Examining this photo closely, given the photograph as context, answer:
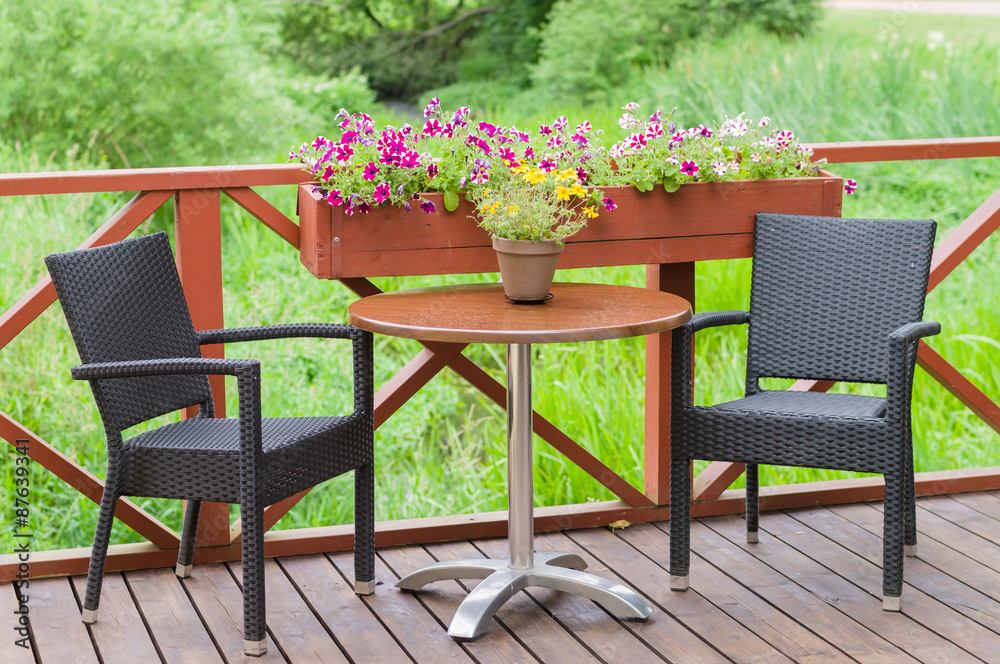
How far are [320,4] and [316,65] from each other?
2.53 ft

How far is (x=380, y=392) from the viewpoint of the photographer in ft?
9.99

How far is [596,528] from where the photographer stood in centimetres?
325

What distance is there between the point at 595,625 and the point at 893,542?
708 mm

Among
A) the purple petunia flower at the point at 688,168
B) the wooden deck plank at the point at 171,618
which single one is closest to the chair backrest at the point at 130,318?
the wooden deck plank at the point at 171,618

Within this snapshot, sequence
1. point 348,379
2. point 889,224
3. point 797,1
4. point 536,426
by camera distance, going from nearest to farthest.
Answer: point 889,224 → point 536,426 → point 348,379 → point 797,1

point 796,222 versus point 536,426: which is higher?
point 796,222

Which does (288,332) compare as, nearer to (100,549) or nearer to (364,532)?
(364,532)

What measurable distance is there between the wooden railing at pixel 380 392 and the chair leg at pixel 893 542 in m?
0.71

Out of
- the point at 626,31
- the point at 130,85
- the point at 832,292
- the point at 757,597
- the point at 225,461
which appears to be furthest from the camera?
the point at 626,31

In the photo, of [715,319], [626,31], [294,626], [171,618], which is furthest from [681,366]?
[626,31]

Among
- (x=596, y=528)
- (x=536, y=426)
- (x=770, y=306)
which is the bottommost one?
(x=596, y=528)

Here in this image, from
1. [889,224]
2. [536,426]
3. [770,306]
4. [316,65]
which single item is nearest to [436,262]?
[536,426]

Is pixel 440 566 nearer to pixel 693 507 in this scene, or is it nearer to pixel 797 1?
pixel 693 507

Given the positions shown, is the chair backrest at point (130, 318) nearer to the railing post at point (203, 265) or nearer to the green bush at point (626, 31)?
the railing post at point (203, 265)
